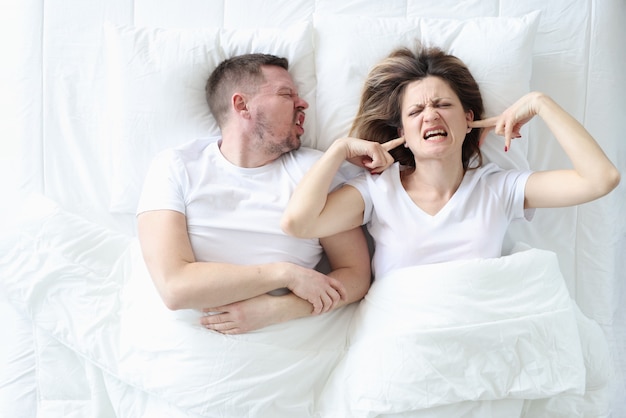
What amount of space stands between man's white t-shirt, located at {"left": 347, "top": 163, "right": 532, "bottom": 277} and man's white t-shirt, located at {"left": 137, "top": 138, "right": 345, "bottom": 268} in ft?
0.54

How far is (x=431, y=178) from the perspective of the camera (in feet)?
5.32

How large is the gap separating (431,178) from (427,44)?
1.33 ft

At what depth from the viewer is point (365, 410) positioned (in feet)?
4.61

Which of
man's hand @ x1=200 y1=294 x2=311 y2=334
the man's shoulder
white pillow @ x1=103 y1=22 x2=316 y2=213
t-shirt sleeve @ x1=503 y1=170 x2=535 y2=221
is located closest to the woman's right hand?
the man's shoulder

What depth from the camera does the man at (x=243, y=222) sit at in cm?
150

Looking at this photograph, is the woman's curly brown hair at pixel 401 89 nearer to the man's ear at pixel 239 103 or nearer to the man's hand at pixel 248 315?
the man's ear at pixel 239 103

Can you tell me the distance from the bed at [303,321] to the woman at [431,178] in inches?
3.7

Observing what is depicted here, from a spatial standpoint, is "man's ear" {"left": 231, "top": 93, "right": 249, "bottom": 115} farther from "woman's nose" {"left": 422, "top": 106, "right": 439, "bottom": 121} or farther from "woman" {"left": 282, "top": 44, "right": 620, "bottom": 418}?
"woman's nose" {"left": 422, "top": 106, "right": 439, "bottom": 121}

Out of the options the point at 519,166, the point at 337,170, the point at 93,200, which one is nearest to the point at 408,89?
the point at 337,170

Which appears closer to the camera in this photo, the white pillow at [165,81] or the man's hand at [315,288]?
the man's hand at [315,288]

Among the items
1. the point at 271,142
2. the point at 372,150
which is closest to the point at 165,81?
the point at 271,142

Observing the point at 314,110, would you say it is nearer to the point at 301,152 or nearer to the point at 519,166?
the point at 301,152

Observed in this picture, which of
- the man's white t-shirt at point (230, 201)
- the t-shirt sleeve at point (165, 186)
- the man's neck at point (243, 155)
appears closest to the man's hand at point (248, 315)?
the man's white t-shirt at point (230, 201)

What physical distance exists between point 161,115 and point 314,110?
17.7 inches
